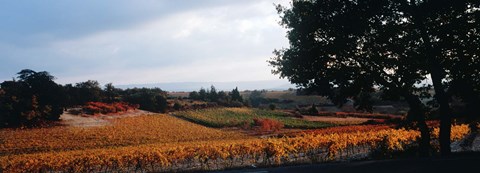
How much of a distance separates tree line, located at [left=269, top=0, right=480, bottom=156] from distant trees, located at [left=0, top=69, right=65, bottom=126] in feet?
178

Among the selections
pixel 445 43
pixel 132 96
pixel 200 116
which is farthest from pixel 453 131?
pixel 132 96

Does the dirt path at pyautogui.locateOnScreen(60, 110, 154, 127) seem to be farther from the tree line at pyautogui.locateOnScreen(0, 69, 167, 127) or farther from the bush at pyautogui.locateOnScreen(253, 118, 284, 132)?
the bush at pyautogui.locateOnScreen(253, 118, 284, 132)

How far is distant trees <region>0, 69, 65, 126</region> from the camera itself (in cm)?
6012

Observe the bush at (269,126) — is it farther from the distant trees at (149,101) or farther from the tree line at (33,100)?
the tree line at (33,100)

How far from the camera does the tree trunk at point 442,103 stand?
55.8ft

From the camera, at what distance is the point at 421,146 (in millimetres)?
18141

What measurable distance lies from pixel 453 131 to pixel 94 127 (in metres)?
51.4

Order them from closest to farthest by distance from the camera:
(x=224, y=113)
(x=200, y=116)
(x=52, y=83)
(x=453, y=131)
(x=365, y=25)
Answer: (x=365, y=25)
(x=453, y=131)
(x=52, y=83)
(x=200, y=116)
(x=224, y=113)

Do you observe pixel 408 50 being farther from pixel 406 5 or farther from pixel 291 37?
pixel 291 37

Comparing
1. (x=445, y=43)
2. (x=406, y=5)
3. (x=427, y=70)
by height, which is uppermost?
(x=406, y=5)

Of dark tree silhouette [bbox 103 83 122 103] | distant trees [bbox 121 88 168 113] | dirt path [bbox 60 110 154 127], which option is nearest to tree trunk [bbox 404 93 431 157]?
dirt path [bbox 60 110 154 127]

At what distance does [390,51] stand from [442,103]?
3.28m

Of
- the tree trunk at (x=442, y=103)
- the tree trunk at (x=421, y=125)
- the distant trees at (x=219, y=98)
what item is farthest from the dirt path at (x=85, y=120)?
the tree trunk at (x=442, y=103)

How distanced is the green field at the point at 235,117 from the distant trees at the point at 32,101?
27.0m
